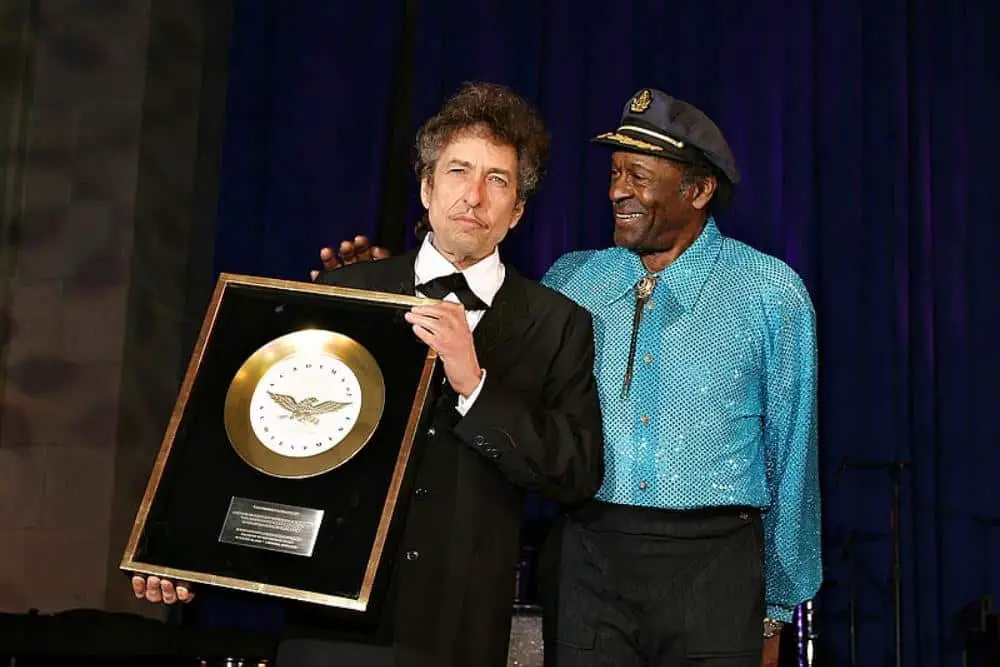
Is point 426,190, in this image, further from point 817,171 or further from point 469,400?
point 817,171

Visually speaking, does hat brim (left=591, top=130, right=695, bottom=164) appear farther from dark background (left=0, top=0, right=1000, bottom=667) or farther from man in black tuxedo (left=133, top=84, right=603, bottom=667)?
dark background (left=0, top=0, right=1000, bottom=667)

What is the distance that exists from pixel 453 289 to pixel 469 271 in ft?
0.17

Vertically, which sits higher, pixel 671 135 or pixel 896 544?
pixel 671 135

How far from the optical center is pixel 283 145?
4898 millimetres

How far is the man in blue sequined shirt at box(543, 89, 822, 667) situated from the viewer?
2.31 metres

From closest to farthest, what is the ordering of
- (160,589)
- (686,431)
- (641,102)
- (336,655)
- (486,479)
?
(160,589) < (336,655) < (486,479) < (686,431) < (641,102)

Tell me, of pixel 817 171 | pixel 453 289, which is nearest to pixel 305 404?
pixel 453 289

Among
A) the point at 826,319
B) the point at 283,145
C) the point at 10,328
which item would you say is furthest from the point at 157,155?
the point at 826,319

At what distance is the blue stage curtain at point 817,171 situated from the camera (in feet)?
14.8

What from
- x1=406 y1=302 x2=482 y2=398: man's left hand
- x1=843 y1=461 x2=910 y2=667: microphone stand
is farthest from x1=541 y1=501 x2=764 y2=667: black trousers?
x1=843 y1=461 x2=910 y2=667: microphone stand

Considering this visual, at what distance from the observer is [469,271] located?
7.40ft

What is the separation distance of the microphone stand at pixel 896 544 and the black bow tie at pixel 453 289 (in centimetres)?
250

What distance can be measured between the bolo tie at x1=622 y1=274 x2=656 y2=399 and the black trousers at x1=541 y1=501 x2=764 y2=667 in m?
0.25

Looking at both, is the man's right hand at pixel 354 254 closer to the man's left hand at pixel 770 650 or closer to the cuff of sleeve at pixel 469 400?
the cuff of sleeve at pixel 469 400
